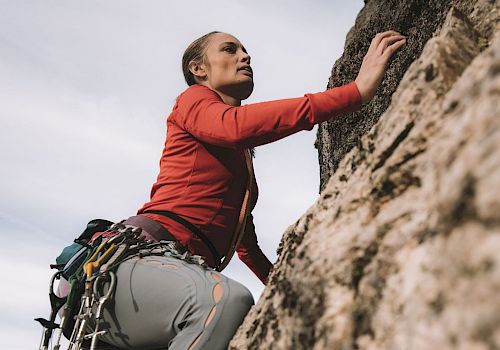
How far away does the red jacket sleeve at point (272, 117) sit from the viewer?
11.3ft

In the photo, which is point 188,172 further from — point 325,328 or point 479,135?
point 479,135

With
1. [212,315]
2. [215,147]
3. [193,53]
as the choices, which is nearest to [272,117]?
[215,147]

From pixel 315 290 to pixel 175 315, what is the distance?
56.3 inches

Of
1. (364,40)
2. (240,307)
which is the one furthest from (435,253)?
(364,40)

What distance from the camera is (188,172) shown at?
4.07 m

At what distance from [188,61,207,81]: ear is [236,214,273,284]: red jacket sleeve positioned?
1494mm

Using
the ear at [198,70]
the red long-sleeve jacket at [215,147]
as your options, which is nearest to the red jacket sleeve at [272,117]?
the red long-sleeve jacket at [215,147]

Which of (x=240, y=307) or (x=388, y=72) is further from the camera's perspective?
(x=388, y=72)

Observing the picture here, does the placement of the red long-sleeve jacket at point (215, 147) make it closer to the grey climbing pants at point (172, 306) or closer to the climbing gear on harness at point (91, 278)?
the climbing gear on harness at point (91, 278)

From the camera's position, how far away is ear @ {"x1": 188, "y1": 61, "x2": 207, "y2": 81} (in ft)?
16.4

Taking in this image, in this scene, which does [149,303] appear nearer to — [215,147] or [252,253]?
[215,147]

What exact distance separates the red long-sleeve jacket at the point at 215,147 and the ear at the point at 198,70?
29.5 inches

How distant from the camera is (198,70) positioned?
5059mm

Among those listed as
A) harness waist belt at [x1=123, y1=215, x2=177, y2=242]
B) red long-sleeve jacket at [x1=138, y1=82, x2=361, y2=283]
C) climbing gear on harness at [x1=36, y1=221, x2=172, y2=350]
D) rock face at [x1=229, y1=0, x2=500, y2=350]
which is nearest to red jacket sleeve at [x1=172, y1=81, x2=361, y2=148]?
red long-sleeve jacket at [x1=138, y1=82, x2=361, y2=283]
